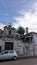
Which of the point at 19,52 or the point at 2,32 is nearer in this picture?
the point at 19,52

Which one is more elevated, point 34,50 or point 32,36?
point 32,36

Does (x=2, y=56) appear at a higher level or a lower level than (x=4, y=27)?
lower

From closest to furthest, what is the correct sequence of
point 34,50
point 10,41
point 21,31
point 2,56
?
point 2,56, point 10,41, point 34,50, point 21,31

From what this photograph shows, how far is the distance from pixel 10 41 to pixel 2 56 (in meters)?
11.4

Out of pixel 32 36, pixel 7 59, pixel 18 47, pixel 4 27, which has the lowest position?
pixel 7 59

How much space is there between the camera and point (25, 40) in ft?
135

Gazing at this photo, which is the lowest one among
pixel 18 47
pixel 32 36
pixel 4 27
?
pixel 18 47

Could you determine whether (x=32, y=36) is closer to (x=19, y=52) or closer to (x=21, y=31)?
(x=19, y=52)

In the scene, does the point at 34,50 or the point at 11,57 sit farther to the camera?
the point at 34,50

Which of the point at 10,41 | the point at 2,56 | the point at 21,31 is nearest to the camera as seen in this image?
the point at 2,56

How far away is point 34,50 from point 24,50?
A: 341cm

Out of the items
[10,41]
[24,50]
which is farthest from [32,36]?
[10,41]

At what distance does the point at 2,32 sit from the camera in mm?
40406

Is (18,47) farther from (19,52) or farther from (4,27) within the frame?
(4,27)
